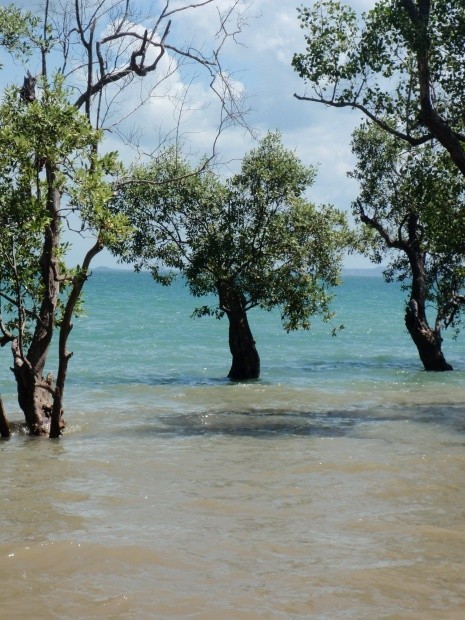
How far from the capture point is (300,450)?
18.7 meters

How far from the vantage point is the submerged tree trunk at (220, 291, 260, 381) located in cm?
3297

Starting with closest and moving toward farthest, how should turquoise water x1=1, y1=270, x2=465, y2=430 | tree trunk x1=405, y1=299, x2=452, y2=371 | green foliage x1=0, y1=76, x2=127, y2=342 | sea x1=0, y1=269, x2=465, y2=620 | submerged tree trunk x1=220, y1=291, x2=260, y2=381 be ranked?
1. sea x1=0, y1=269, x2=465, y2=620
2. green foliage x1=0, y1=76, x2=127, y2=342
3. turquoise water x1=1, y1=270, x2=465, y2=430
4. submerged tree trunk x1=220, y1=291, x2=260, y2=381
5. tree trunk x1=405, y1=299, x2=452, y2=371

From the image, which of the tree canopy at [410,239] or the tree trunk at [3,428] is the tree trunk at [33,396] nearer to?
the tree trunk at [3,428]

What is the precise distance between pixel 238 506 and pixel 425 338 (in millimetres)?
23957

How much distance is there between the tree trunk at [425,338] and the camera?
116 feet

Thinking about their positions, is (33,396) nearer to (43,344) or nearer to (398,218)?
(43,344)

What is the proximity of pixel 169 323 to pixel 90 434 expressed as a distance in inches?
2179

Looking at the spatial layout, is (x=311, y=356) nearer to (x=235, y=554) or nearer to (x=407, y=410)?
(x=407, y=410)

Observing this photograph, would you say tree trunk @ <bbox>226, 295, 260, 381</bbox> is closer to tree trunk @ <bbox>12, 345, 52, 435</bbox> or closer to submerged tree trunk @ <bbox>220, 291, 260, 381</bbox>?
submerged tree trunk @ <bbox>220, 291, 260, 381</bbox>

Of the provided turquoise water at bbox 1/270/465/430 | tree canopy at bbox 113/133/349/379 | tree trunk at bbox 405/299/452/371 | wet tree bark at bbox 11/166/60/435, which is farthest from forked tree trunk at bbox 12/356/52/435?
tree trunk at bbox 405/299/452/371

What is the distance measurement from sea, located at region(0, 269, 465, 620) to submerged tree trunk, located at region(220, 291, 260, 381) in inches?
129

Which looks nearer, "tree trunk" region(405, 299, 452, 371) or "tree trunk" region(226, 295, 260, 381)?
"tree trunk" region(226, 295, 260, 381)

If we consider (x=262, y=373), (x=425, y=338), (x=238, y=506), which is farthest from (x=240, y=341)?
(x=238, y=506)

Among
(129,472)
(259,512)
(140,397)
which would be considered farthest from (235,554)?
(140,397)
